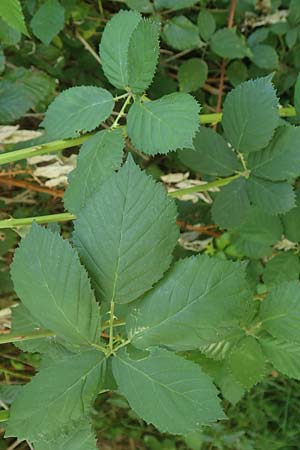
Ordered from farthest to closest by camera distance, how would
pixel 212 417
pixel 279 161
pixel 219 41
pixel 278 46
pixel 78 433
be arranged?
pixel 278 46 → pixel 219 41 → pixel 279 161 → pixel 78 433 → pixel 212 417

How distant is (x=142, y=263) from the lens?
30.3 inches

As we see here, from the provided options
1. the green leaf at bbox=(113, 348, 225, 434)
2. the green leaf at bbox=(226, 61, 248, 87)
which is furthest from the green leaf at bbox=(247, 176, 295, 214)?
the green leaf at bbox=(226, 61, 248, 87)

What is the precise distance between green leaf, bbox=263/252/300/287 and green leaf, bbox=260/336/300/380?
0.31 m

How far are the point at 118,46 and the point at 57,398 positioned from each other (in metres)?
0.54

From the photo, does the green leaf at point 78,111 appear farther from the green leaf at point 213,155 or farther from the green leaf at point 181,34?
the green leaf at point 181,34

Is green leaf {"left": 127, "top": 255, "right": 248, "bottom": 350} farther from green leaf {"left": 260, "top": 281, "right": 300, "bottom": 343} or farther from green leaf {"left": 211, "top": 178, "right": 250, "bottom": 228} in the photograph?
green leaf {"left": 211, "top": 178, "right": 250, "bottom": 228}

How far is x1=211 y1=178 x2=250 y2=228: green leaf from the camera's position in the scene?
1.11 metres

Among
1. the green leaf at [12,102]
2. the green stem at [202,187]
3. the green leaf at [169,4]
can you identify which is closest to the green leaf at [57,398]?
the green stem at [202,187]

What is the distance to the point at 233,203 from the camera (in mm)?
1117

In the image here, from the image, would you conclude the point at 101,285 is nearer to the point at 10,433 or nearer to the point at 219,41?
the point at 10,433

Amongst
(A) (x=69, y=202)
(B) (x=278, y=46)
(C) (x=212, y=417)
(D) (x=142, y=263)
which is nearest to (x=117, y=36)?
(A) (x=69, y=202)

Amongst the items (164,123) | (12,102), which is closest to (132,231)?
(164,123)

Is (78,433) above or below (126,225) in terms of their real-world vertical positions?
below

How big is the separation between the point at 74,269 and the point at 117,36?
40cm
